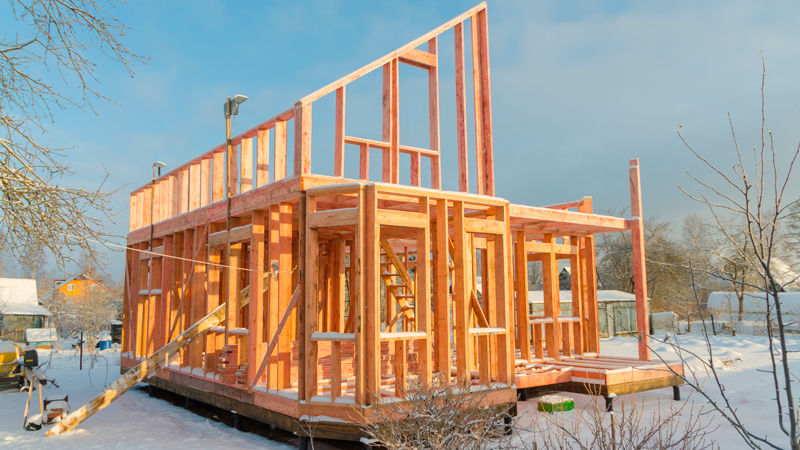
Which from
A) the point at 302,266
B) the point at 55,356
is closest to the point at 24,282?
the point at 55,356

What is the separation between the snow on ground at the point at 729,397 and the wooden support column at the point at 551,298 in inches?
43.9

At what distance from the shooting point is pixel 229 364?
8828 millimetres

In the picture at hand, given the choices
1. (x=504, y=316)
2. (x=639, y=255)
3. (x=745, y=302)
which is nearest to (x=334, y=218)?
(x=504, y=316)

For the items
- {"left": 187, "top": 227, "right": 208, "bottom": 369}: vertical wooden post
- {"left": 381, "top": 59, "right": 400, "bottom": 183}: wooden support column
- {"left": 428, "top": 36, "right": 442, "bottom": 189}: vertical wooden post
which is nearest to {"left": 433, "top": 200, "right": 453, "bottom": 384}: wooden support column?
{"left": 381, "top": 59, "right": 400, "bottom": 183}: wooden support column

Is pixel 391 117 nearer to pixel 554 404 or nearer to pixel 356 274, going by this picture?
pixel 356 274

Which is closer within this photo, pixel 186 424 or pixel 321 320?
pixel 186 424

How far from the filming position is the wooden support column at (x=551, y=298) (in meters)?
11.4

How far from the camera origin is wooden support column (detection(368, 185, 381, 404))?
674 centimetres

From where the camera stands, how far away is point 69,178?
17.1 ft

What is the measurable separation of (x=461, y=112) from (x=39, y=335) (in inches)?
1151

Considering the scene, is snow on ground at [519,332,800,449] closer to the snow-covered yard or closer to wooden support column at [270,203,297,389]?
the snow-covered yard

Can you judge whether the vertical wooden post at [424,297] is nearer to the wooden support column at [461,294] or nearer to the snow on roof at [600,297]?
the wooden support column at [461,294]

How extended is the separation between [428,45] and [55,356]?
24.9m

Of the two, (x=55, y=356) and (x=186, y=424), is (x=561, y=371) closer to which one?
(x=186, y=424)
